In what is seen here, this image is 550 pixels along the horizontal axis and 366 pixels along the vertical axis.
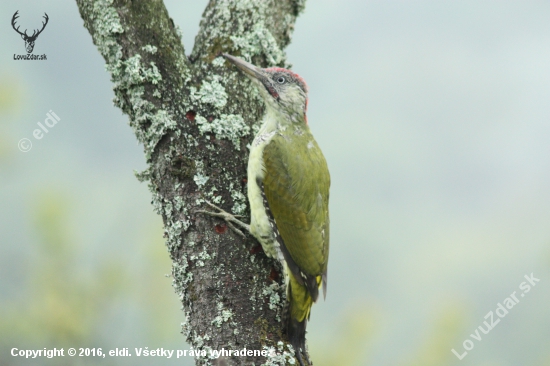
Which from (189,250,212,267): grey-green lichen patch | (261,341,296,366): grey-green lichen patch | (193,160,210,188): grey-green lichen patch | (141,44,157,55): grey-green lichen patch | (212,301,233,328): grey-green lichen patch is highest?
(141,44,157,55): grey-green lichen patch

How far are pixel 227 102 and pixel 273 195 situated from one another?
0.62 m

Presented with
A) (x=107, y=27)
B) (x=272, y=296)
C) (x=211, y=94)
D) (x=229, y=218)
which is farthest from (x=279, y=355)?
(x=107, y=27)

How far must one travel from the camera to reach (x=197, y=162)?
3.14m

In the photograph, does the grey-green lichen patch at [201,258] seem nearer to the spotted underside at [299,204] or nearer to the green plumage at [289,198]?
the green plumage at [289,198]

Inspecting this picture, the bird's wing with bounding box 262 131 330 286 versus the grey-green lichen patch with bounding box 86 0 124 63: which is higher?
the grey-green lichen patch with bounding box 86 0 124 63

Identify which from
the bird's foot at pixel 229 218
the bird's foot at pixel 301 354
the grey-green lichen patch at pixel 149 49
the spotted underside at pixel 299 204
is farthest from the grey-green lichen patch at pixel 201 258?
the grey-green lichen patch at pixel 149 49

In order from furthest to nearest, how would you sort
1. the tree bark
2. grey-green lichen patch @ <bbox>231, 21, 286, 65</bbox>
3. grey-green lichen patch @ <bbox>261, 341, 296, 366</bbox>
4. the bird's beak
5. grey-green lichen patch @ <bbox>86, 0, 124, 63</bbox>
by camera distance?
grey-green lichen patch @ <bbox>231, 21, 286, 65</bbox>, the bird's beak, grey-green lichen patch @ <bbox>86, 0, 124, 63</bbox>, the tree bark, grey-green lichen patch @ <bbox>261, 341, 296, 366</bbox>

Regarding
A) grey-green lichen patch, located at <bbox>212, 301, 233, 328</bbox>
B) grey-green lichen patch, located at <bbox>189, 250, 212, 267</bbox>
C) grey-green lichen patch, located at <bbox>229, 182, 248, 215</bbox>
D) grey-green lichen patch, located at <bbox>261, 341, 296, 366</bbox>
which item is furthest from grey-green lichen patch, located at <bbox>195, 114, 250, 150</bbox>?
grey-green lichen patch, located at <bbox>261, 341, 296, 366</bbox>

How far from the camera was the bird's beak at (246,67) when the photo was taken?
349 cm

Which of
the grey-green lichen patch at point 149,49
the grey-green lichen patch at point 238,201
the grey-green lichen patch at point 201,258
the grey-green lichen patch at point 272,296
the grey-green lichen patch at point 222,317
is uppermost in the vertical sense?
the grey-green lichen patch at point 149,49

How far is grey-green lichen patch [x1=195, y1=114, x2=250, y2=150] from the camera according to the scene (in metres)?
3.20

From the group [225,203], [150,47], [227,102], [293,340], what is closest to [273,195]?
[225,203]

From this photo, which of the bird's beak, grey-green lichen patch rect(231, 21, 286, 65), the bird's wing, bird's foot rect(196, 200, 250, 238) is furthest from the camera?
grey-green lichen patch rect(231, 21, 286, 65)

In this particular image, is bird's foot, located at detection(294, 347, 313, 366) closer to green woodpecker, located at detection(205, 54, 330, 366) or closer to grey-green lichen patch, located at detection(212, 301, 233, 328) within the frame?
green woodpecker, located at detection(205, 54, 330, 366)
